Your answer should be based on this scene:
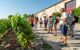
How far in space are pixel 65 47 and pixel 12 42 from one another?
2.38 metres

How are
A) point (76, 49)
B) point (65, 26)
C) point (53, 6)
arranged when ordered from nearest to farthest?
1. point (76, 49)
2. point (65, 26)
3. point (53, 6)

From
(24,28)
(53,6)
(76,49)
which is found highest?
(53,6)

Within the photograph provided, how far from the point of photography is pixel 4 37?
13.9 meters

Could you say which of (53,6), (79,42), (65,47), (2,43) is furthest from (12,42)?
(53,6)

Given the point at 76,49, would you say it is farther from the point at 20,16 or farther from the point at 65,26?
the point at 20,16

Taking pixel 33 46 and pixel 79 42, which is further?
pixel 79 42

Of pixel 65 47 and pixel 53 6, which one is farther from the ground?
pixel 53 6

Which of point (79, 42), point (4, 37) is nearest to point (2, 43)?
point (4, 37)

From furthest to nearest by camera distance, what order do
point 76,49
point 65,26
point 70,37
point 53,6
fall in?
point 53,6, point 70,37, point 65,26, point 76,49

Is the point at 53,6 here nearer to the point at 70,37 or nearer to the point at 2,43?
the point at 70,37

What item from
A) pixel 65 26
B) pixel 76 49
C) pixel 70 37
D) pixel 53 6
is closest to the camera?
pixel 76 49

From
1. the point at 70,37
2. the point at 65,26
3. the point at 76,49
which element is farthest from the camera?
the point at 70,37

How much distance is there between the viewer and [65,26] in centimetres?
1479

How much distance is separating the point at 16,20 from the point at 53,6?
124 ft
